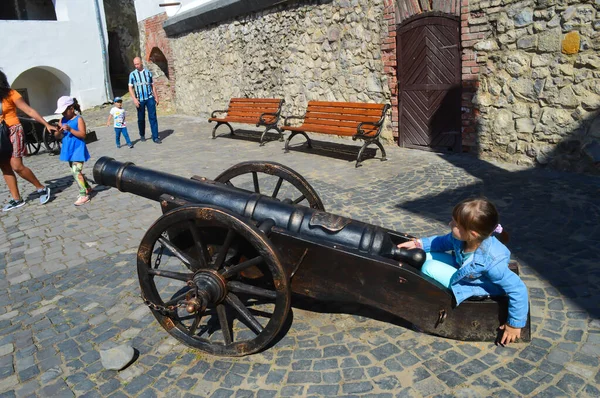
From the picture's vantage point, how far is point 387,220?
4930 mm

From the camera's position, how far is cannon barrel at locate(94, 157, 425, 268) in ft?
9.11

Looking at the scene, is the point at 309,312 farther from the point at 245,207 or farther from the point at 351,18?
the point at 351,18

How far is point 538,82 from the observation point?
6.39m

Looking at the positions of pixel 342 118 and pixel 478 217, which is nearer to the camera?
pixel 478 217

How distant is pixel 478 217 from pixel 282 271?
103 cm

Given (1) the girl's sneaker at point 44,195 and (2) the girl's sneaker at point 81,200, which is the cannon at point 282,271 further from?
(1) the girl's sneaker at point 44,195

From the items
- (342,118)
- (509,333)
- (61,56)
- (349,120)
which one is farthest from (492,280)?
(61,56)

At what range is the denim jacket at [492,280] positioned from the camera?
8.43 ft

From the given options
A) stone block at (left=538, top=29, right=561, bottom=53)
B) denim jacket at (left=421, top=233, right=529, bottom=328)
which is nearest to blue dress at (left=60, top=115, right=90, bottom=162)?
denim jacket at (left=421, top=233, right=529, bottom=328)

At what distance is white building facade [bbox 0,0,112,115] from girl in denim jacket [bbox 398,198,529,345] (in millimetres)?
18071

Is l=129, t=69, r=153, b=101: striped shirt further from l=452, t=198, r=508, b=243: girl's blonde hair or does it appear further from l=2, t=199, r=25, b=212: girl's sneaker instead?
l=452, t=198, r=508, b=243: girl's blonde hair

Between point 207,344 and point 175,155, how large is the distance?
6.60m

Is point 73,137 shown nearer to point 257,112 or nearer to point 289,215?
point 289,215

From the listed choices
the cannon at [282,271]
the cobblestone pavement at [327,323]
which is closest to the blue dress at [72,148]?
the cobblestone pavement at [327,323]
